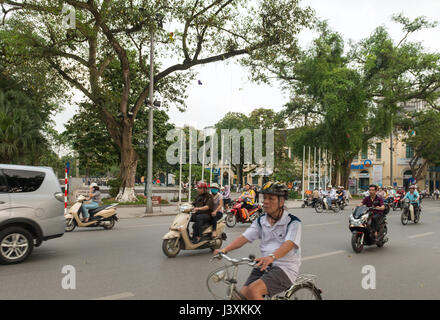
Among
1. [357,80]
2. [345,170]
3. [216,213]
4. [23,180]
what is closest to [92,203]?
[23,180]

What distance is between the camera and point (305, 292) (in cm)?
334

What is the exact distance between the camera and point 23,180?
22.7 feet

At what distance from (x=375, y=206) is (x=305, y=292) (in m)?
6.30

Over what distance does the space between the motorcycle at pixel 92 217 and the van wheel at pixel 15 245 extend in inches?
174

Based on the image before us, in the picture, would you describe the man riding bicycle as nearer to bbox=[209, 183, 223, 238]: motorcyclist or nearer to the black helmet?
the black helmet

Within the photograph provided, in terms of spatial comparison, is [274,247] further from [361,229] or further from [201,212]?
[361,229]

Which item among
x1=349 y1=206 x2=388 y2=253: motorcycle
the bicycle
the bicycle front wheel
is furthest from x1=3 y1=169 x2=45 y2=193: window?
x1=349 y1=206 x2=388 y2=253: motorcycle

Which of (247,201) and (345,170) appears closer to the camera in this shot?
(247,201)

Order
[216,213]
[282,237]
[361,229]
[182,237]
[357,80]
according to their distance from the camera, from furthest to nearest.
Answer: [357,80] < [361,229] < [216,213] < [182,237] < [282,237]

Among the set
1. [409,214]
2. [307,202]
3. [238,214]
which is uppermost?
[238,214]

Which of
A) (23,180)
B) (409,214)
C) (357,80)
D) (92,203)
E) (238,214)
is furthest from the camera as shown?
(357,80)

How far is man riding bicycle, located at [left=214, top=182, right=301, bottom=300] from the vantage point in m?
3.14

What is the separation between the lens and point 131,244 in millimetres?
8938

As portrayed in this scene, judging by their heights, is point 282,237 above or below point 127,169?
below
